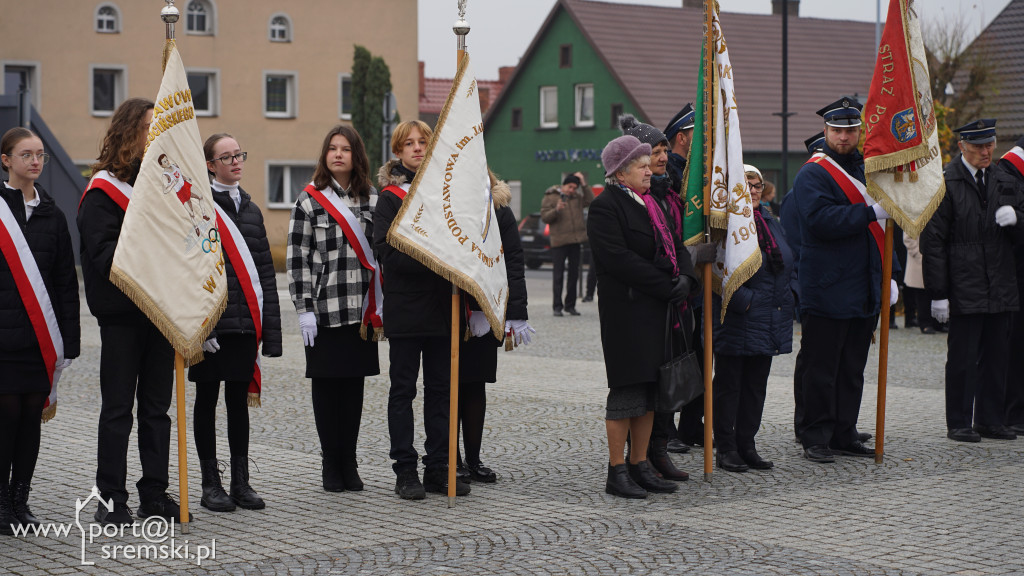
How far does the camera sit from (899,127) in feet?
27.9

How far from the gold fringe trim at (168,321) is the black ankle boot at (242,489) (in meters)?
0.75

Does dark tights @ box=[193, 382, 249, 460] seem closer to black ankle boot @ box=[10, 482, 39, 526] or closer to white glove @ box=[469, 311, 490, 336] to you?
black ankle boot @ box=[10, 482, 39, 526]

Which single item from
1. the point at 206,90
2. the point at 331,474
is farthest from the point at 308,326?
the point at 206,90

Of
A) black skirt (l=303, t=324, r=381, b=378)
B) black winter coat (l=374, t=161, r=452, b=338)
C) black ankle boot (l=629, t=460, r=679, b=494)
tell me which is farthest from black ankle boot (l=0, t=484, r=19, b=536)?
black ankle boot (l=629, t=460, r=679, b=494)

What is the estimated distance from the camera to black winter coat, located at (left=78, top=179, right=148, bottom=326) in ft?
22.0

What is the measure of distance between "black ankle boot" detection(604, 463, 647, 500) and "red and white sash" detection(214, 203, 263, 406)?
1989 mm

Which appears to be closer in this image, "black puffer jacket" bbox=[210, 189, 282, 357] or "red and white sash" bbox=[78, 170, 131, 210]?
"red and white sash" bbox=[78, 170, 131, 210]

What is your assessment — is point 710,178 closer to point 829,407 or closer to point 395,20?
point 829,407

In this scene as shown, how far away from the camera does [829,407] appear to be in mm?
8734

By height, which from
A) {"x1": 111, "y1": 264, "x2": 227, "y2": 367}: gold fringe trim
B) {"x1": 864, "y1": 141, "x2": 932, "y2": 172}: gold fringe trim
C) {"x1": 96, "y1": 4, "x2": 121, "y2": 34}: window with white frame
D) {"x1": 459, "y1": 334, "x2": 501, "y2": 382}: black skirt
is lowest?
{"x1": 459, "y1": 334, "x2": 501, "y2": 382}: black skirt

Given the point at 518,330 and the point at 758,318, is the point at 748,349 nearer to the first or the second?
the point at 758,318

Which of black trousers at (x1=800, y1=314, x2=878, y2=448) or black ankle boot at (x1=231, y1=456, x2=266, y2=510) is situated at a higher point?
black trousers at (x1=800, y1=314, x2=878, y2=448)

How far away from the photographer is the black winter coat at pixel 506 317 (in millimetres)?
7980

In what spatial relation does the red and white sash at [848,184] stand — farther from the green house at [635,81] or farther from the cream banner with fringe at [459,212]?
the green house at [635,81]
